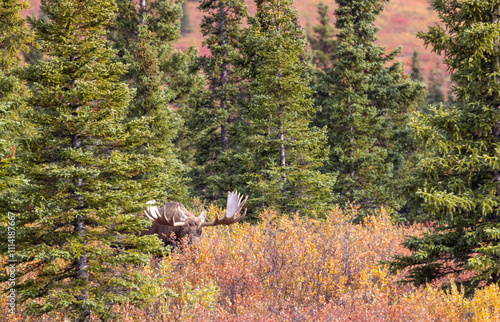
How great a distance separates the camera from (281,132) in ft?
57.6

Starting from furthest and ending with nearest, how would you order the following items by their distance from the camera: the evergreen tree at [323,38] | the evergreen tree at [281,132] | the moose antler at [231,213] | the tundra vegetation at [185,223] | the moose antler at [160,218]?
the evergreen tree at [323,38], the evergreen tree at [281,132], the moose antler at [231,213], the moose antler at [160,218], the tundra vegetation at [185,223]

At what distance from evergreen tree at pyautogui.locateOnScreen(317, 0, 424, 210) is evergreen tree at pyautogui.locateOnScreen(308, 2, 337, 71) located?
15387 millimetres

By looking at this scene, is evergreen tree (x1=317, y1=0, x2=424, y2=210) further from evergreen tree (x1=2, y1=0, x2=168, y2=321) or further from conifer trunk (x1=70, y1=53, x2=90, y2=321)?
conifer trunk (x1=70, y1=53, x2=90, y2=321)

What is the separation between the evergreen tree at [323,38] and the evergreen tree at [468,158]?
32410mm

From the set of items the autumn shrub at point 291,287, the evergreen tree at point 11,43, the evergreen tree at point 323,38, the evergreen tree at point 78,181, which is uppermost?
the evergreen tree at point 323,38

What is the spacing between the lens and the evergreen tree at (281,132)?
17.2m

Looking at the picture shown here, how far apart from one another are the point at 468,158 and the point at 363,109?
15.8 m

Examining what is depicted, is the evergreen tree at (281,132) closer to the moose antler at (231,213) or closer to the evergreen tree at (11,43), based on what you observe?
the moose antler at (231,213)

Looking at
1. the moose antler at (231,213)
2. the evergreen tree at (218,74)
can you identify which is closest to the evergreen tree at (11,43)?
the evergreen tree at (218,74)

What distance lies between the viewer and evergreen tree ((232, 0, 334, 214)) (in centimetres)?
1716

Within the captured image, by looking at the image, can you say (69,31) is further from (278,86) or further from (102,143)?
(278,86)

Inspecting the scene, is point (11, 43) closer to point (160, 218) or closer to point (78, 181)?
point (160, 218)

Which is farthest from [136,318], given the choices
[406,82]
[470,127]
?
[406,82]

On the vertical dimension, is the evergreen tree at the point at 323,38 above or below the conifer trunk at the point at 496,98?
above
